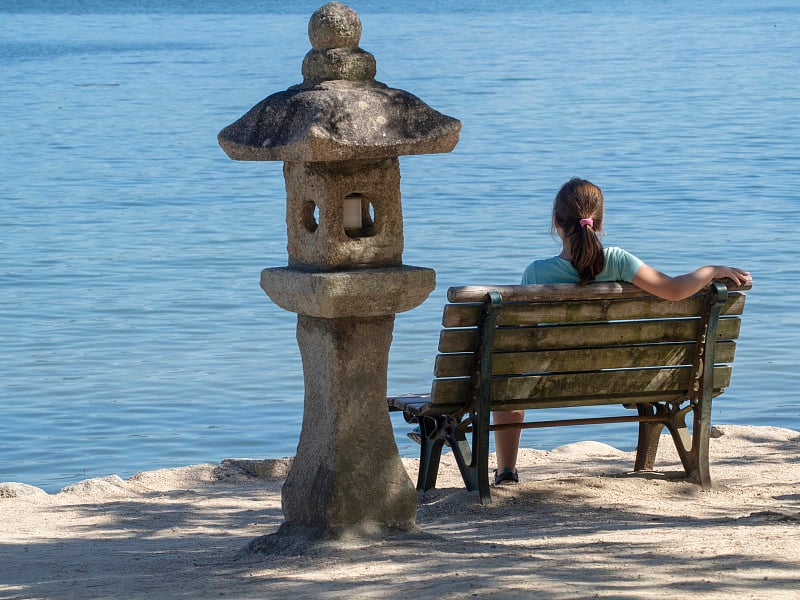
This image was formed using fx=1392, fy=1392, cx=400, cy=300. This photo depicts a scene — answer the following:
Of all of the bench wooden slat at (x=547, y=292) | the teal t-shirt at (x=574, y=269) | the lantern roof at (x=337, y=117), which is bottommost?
the bench wooden slat at (x=547, y=292)

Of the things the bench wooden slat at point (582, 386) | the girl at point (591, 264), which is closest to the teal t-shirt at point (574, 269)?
the girl at point (591, 264)

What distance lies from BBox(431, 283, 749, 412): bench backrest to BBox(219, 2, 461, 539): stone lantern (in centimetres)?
59

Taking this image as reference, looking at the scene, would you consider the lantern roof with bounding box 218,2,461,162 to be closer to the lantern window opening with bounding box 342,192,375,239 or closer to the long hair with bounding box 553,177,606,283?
the lantern window opening with bounding box 342,192,375,239

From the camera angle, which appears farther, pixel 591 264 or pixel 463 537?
pixel 591 264

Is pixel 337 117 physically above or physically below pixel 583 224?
above

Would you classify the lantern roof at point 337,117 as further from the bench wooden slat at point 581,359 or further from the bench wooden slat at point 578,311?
the bench wooden slat at point 581,359

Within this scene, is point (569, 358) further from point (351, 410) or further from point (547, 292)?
point (351, 410)

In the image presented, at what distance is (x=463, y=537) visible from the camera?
5.77m

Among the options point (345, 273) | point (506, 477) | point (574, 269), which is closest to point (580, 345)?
point (574, 269)

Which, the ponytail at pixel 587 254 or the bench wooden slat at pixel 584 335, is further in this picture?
the ponytail at pixel 587 254

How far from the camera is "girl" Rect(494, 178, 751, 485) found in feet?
20.4

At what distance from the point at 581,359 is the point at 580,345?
0.07 meters

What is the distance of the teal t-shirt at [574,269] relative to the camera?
6266 millimetres

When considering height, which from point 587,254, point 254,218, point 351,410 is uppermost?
point 587,254
